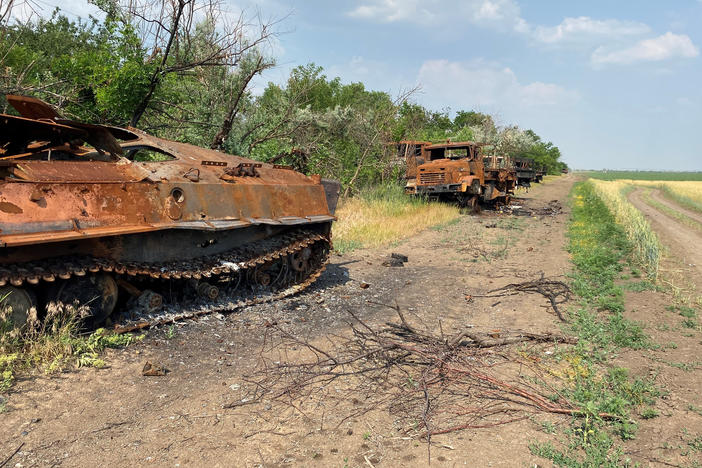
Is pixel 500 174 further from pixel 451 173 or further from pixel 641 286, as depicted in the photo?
pixel 641 286

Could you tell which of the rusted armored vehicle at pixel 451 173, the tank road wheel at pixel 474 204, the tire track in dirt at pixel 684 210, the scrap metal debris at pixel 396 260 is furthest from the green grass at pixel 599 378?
the tire track in dirt at pixel 684 210

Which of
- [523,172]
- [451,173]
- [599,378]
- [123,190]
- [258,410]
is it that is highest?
[523,172]

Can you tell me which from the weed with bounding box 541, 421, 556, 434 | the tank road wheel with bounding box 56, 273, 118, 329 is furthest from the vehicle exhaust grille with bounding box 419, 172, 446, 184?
the weed with bounding box 541, 421, 556, 434

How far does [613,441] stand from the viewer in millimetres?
3391

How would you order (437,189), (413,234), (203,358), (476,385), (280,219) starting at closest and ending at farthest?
(476,385) → (203,358) → (280,219) → (413,234) → (437,189)

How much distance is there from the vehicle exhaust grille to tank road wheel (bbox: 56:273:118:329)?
46.5ft

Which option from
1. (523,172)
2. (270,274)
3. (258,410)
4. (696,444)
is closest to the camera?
(696,444)

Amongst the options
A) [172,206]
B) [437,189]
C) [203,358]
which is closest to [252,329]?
[203,358]

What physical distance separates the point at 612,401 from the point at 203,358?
3.58 metres

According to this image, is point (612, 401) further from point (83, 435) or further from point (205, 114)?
point (205, 114)

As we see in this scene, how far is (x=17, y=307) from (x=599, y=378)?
5167mm

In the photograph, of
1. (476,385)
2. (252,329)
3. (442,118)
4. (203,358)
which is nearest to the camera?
(476,385)

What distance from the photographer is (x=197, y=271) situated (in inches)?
230

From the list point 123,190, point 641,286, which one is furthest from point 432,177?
point 123,190
